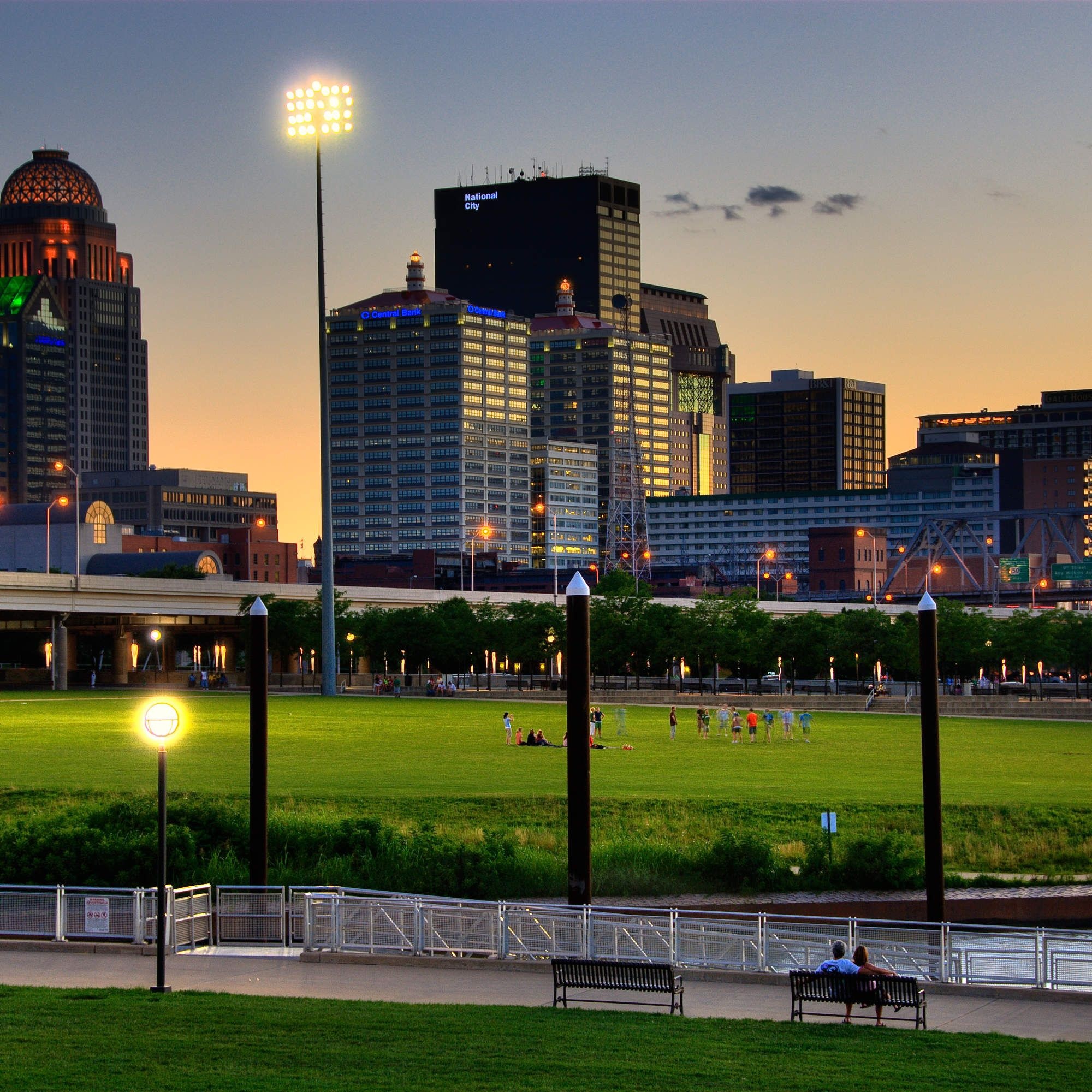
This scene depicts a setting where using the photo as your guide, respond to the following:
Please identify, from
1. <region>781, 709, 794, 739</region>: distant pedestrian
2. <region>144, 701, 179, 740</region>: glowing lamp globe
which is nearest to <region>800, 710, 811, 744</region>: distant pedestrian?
<region>781, 709, 794, 739</region>: distant pedestrian

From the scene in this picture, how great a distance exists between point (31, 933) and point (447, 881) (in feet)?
37.2

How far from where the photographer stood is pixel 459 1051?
60.4 ft

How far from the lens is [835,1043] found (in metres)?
19.4

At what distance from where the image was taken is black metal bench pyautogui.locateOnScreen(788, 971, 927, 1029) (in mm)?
20484

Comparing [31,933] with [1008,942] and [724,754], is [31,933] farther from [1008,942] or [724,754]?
[724,754]

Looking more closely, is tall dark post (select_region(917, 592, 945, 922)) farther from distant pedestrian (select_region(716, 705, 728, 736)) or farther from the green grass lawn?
distant pedestrian (select_region(716, 705, 728, 736))

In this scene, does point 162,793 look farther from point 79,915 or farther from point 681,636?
point 681,636

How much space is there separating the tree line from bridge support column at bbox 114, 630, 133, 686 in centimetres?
1089

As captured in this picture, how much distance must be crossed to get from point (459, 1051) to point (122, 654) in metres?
115

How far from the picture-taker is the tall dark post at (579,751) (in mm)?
26141

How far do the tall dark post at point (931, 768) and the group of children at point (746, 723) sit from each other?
43.7m

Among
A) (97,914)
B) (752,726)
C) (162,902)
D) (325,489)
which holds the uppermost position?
(325,489)

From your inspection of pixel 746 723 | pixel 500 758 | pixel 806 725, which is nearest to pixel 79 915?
pixel 500 758

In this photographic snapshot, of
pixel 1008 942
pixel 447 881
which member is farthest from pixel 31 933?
pixel 1008 942
